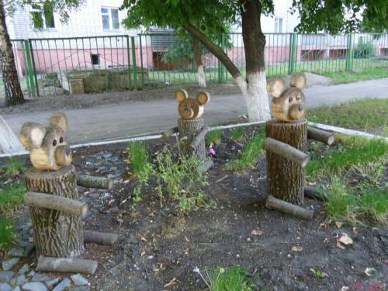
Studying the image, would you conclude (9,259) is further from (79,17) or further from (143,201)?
(79,17)

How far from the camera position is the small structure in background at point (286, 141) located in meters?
2.78

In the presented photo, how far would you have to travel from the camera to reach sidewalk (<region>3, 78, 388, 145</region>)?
6.44m

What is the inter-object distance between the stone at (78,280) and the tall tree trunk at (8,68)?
7989 millimetres

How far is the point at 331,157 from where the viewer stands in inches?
145

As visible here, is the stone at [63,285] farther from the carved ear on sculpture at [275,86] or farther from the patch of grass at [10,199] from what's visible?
the carved ear on sculpture at [275,86]

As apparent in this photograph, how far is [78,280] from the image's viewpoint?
7.27 feet

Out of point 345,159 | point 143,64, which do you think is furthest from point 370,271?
point 143,64

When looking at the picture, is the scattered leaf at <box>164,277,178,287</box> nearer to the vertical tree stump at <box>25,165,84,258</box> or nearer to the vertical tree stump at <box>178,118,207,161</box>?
the vertical tree stump at <box>25,165,84,258</box>

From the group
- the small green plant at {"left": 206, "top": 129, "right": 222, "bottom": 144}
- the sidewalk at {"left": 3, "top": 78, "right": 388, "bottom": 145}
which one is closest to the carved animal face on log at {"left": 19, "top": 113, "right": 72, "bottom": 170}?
the small green plant at {"left": 206, "top": 129, "right": 222, "bottom": 144}

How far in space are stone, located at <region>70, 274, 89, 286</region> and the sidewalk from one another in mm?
3665

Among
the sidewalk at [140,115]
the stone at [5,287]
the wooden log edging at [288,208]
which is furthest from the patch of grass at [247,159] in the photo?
the sidewalk at [140,115]

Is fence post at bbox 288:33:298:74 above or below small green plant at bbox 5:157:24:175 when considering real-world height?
above

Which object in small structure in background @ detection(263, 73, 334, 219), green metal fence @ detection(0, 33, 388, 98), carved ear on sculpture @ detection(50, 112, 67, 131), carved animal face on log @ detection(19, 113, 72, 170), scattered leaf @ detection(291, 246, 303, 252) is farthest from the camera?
green metal fence @ detection(0, 33, 388, 98)

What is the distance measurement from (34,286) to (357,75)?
46.3ft
